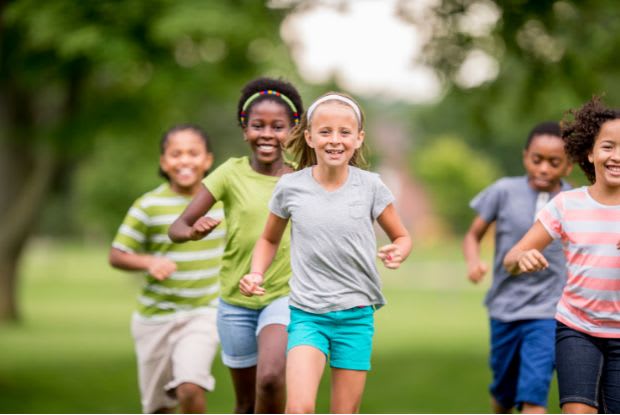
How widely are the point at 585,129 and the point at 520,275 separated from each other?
181 centimetres

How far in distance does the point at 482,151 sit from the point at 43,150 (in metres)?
68.0

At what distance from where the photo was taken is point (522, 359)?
24.5 ft

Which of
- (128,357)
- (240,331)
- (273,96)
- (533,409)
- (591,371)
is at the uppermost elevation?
(273,96)

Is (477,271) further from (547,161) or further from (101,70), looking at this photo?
(101,70)

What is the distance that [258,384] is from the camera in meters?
6.01

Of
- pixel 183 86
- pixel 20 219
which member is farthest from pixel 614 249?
pixel 20 219

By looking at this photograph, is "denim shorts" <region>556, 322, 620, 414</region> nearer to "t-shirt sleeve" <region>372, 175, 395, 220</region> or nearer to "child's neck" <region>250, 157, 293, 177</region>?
"t-shirt sleeve" <region>372, 175, 395, 220</region>

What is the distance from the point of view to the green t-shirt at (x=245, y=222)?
6.32 meters

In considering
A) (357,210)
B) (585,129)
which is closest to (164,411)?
(357,210)

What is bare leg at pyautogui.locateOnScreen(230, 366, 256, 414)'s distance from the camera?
6.55m

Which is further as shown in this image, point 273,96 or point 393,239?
point 273,96

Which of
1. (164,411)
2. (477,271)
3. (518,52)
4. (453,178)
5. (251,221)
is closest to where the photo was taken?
(251,221)

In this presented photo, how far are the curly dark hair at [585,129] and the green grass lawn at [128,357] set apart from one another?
7.55m

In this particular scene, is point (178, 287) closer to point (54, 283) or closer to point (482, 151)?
point (54, 283)
